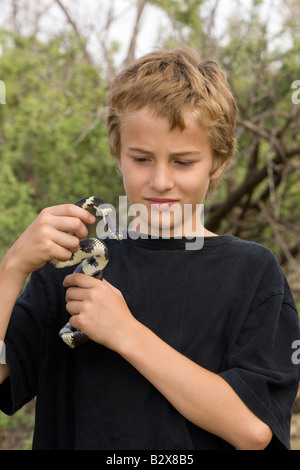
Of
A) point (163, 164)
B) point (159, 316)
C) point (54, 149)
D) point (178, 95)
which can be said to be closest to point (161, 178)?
point (163, 164)

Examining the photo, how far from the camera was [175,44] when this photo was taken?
14.5 ft

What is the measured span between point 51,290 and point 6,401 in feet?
1.06

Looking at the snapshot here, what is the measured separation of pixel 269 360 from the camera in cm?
153

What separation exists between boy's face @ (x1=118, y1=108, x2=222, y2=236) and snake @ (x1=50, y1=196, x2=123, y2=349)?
0.15 meters

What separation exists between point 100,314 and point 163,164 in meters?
0.43

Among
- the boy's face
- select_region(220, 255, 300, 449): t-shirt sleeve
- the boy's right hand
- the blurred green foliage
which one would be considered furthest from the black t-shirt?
the blurred green foliage

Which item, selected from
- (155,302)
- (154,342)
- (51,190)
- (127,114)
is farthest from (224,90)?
(51,190)

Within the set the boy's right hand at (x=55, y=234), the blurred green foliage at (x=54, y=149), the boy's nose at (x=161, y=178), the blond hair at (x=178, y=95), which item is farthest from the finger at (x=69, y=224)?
the blurred green foliage at (x=54, y=149)

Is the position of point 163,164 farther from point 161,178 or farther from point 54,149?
point 54,149

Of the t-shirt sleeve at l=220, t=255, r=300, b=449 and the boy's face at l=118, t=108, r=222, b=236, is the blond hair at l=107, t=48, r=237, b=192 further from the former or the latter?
the t-shirt sleeve at l=220, t=255, r=300, b=449

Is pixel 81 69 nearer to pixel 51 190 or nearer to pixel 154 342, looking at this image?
pixel 51 190

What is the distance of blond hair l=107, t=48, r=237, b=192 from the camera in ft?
5.49

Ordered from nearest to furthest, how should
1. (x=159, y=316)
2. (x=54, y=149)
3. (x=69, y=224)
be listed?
(x=69, y=224), (x=159, y=316), (x=54, y=149)

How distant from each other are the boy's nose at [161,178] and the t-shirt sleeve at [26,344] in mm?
428
